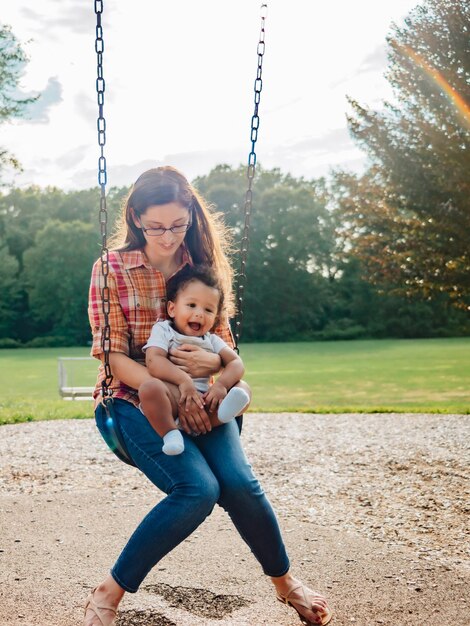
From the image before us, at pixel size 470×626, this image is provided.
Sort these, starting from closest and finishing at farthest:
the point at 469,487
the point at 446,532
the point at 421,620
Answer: the point at 421,620
the point at 446,532
the point at 469,487

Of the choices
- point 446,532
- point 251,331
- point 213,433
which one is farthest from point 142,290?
point 251,331

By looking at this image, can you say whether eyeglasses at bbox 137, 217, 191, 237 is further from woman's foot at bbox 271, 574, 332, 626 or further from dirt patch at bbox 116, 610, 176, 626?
dirt patch at bbox 116, 610, 176, 626

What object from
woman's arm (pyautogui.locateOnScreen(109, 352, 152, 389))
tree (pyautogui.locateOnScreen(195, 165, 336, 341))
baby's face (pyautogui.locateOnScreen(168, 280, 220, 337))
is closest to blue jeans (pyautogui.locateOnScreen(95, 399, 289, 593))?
woman's arm (pyautogui.locateOnScreen(109, 352, 152, 389))

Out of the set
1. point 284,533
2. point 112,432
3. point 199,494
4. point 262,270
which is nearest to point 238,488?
point 199,494

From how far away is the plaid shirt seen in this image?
2883mm

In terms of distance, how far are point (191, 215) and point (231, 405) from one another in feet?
2.84

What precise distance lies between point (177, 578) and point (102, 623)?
1120 mm

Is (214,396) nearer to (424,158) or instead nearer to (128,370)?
(128,370)

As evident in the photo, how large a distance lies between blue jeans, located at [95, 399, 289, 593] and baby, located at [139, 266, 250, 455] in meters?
0.09

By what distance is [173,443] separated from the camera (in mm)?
2582

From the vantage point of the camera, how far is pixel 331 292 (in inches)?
1841

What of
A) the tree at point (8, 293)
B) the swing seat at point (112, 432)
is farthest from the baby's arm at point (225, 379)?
the tree at point (8, 293)

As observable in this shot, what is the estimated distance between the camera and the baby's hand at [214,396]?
8.98ft

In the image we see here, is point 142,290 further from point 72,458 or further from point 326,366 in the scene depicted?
point 326,366
